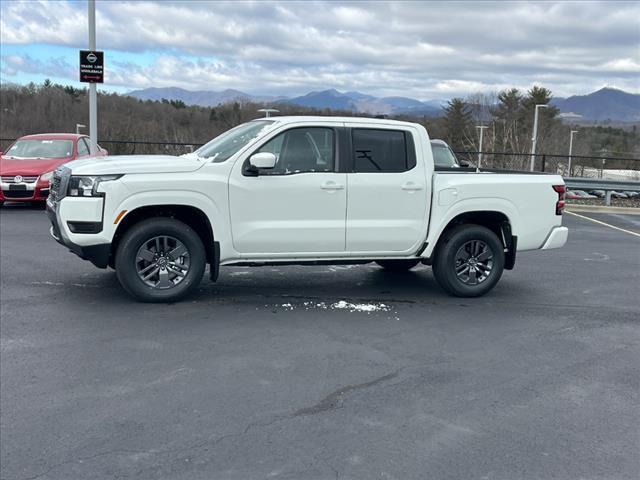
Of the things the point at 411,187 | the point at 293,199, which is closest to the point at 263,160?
the point at 293,199

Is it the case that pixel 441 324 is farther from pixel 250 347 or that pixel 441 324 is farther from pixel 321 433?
pixel 321 433

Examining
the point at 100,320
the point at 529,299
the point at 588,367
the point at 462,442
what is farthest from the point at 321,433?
the point at 529,299

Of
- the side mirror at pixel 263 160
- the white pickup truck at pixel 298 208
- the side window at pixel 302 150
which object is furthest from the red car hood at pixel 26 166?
the side mirror at pixel 263 160

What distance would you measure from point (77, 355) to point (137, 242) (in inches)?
64.3

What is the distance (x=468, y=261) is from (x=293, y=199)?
7.16 ft

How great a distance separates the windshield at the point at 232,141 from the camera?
22.9 feet

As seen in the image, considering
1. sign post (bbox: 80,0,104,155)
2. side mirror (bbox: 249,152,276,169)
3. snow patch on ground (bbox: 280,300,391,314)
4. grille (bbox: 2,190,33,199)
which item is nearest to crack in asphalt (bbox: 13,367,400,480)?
snow patch on ground (bbox: 280,300,391,314)

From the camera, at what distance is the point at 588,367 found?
5340mm

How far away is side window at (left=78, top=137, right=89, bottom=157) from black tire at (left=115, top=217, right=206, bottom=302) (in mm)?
9564

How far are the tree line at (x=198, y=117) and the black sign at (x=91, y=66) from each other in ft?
164

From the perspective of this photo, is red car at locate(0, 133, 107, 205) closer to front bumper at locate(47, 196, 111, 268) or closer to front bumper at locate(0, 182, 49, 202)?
front bumper at locate(0, 182, 49, 202)

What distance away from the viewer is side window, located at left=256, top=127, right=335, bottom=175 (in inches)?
271

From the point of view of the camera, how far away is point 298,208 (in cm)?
688

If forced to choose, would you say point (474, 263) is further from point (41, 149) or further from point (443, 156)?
point (41, 149)
